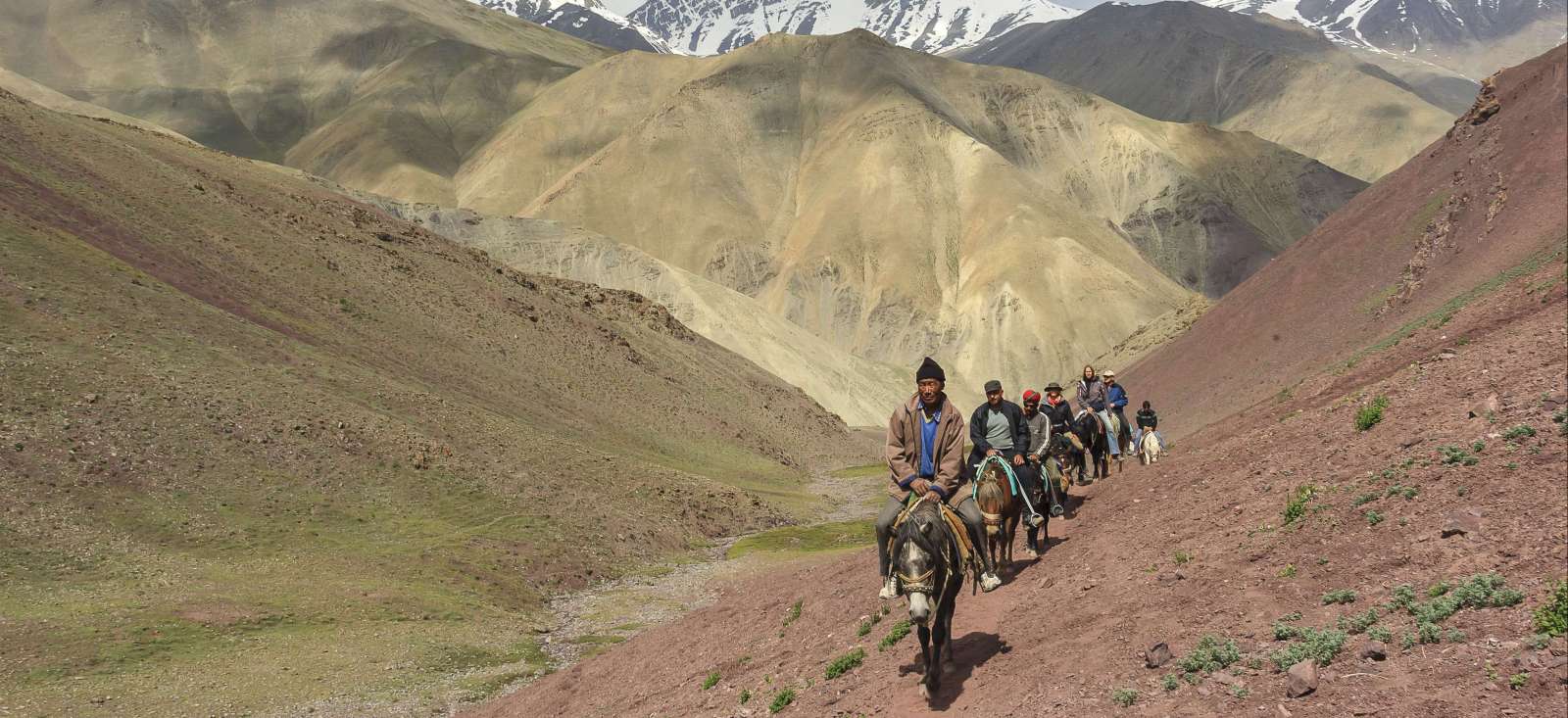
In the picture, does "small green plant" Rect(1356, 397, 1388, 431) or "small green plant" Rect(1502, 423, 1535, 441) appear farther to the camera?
"small green plant" Rect(1356, 397, 1388, 431)

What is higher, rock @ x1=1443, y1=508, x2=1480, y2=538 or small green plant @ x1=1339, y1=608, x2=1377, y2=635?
rock @ x1=1443, y1=508, x2=1480, y2=538

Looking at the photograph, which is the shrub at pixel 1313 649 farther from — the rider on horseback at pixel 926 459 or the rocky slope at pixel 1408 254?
the rocky slope at pixel 1408 254

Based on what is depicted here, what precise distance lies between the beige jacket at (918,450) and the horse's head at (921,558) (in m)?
0.46

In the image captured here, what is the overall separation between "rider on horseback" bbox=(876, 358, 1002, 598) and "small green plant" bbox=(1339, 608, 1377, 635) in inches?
167

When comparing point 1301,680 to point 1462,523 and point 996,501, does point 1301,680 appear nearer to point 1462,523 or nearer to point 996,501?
point 1462,523

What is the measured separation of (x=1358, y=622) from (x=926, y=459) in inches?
195

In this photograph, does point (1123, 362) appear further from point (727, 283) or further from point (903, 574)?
point (727, 283)

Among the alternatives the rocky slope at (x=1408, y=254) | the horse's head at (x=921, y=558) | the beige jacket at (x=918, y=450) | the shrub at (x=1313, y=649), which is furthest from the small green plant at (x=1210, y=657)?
the rocky slope at (x=1408, y=254)

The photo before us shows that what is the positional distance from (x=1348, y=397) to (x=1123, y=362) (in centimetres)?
7822

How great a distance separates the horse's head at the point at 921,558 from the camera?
39.9 feet

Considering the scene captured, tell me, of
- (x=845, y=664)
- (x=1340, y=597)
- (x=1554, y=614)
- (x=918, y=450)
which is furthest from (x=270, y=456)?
(x=1554, y=614)

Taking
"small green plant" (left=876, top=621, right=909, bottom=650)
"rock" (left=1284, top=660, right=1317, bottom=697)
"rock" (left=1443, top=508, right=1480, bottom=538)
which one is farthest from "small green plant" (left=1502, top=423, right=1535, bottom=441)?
"small green plant" (left=876, top=621, right=909, bottom=650)

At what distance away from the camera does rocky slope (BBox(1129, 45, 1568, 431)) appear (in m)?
41.2

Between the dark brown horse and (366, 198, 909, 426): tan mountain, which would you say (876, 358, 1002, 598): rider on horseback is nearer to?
the dark brown horse
